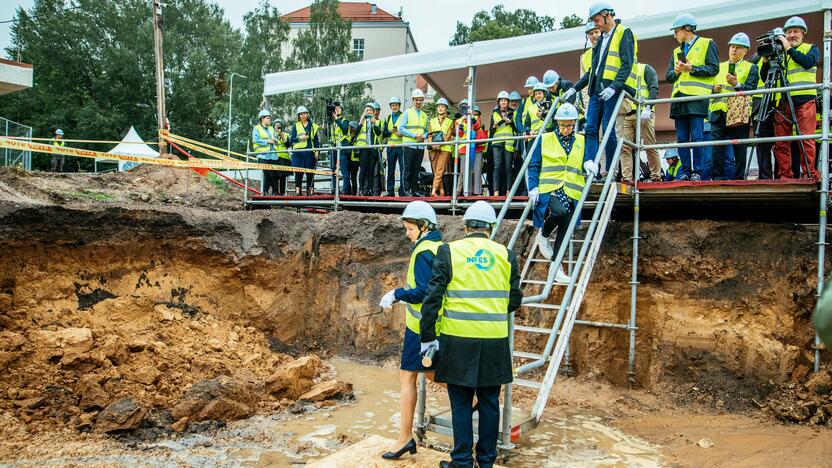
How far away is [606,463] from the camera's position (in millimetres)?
6086

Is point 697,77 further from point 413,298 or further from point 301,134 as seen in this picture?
point 301,134

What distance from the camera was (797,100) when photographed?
24.7 ft

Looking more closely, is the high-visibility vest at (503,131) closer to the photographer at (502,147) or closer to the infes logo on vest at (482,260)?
the photographer at (502,147)

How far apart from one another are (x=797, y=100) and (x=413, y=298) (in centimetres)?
534

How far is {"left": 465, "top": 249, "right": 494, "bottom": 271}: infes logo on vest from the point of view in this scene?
5.00m

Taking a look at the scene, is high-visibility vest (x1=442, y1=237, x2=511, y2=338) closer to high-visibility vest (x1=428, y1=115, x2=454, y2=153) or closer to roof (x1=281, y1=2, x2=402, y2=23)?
high-visibility vest (x1=428, y1=115, x2=454, y2=153)

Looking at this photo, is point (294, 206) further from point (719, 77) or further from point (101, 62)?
point (101, 62)

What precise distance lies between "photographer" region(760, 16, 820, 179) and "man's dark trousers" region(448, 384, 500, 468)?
4807 millimetres

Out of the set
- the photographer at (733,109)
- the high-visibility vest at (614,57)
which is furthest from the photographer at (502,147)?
the photographer at (733,109)

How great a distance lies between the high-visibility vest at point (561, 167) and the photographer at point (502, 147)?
9.93 feet

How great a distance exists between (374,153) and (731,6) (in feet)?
20.4

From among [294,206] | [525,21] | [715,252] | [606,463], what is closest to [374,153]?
[294,206]

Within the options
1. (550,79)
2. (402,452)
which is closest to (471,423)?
(402,452)

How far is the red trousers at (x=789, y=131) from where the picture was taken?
751cm
